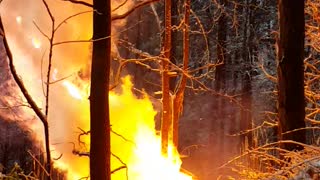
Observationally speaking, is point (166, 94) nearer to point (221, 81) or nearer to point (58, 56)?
point (58, 56)

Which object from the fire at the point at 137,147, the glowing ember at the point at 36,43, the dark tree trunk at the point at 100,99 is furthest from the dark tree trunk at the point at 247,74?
the dark tree trunk at the point at 100,99

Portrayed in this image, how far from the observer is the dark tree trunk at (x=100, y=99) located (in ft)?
21.1

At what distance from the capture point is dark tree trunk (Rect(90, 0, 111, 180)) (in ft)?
21.1

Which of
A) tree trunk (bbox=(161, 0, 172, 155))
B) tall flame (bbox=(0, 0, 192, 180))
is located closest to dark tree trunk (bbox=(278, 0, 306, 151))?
tall flame (bbox=(0, 0, 192, 180))

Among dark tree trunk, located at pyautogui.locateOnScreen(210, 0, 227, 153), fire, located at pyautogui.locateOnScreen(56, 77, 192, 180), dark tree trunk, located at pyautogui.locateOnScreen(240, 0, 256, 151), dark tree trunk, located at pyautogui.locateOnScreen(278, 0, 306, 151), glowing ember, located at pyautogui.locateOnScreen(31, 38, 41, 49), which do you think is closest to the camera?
dark tree trunk, located at pyautogui.locateOnScreen(278, 0, 306, 151)

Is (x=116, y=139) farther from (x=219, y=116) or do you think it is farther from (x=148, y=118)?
(x=219, y=116)

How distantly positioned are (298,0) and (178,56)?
1944 cm

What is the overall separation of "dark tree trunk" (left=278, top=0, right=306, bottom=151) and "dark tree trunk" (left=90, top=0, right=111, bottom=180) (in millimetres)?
2745

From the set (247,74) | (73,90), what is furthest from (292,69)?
(247,74)

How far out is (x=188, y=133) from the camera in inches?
976

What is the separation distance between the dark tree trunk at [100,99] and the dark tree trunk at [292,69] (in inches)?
108

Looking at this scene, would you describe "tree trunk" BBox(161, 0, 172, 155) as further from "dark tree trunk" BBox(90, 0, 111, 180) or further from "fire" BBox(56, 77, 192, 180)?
"dark tree trunk" BBox(90, 0, 111, 180)

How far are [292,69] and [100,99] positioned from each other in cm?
302

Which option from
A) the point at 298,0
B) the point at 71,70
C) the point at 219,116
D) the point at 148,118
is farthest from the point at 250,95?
the point at 298,0
